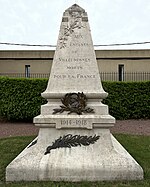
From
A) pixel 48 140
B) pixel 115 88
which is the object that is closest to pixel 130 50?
pixel 115 88

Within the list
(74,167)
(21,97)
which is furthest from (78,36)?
(21,97)

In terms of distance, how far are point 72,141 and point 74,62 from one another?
155cm

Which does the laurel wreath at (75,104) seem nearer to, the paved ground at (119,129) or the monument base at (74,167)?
the monument base at (74,167)

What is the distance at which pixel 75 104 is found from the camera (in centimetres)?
534

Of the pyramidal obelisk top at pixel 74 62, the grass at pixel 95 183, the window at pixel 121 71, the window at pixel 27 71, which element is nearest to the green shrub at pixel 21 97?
the grass at pixel 95 183

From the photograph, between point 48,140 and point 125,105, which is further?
point 125,105

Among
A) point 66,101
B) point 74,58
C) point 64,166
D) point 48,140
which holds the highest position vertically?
point 74,58

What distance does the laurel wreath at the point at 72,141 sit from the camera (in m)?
5.10

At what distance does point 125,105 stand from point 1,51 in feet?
36.3

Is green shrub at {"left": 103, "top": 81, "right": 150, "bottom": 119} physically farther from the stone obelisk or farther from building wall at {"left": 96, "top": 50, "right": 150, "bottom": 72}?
the stone obelisk

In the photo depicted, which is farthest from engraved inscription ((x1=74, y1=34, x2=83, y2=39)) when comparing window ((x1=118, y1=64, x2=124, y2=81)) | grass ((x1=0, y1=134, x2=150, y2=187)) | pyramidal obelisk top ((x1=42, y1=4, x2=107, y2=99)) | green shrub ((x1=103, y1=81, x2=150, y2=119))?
window ((x1=118, y1=64, x2=124, y2=81))

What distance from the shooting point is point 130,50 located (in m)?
21.1

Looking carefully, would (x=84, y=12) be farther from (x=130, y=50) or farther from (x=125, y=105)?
(x=130, y=50)

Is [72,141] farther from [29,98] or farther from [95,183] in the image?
[29,98]
